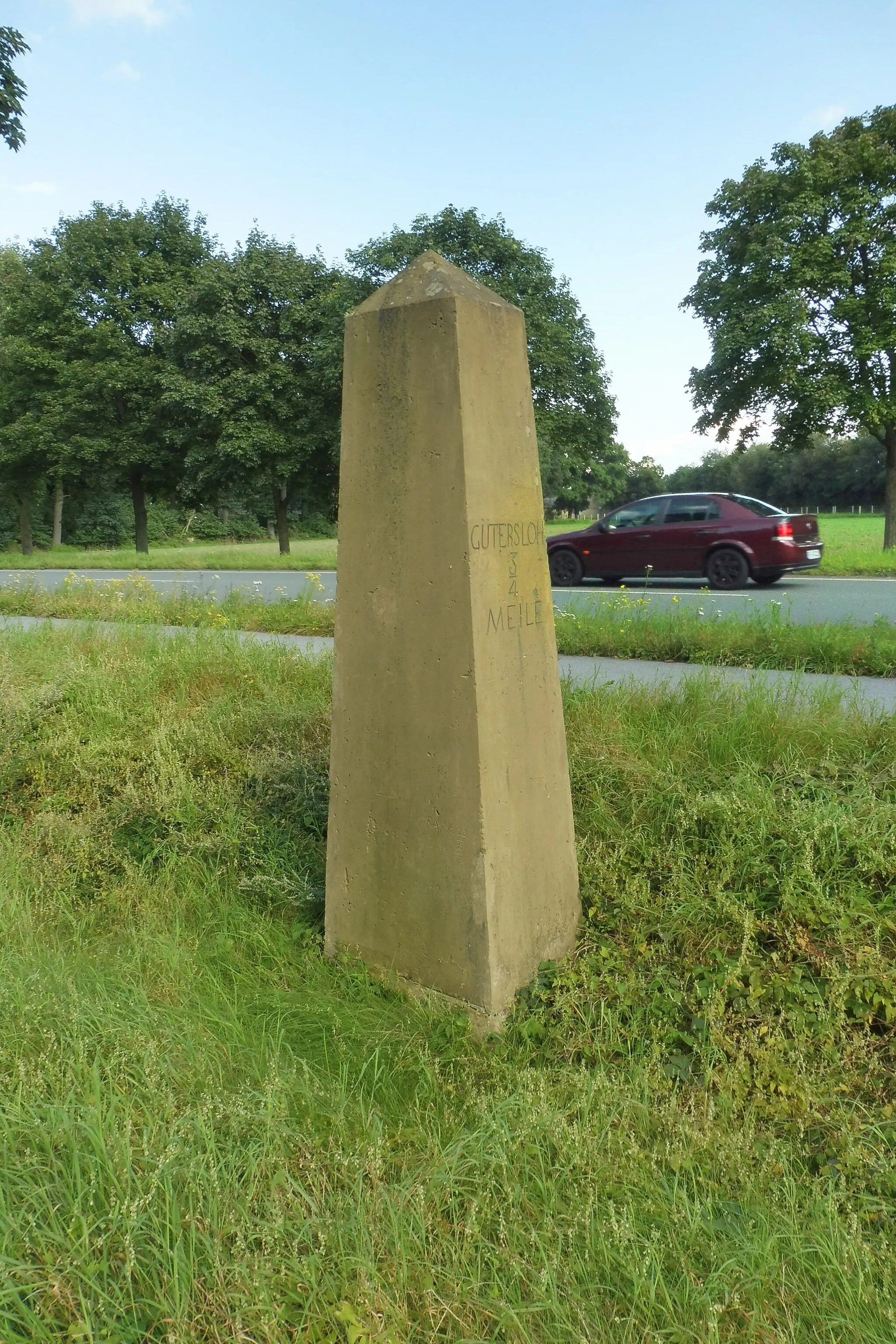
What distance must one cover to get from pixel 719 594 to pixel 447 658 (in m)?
11.4

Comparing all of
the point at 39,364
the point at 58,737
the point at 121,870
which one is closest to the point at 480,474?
the point at 121,870

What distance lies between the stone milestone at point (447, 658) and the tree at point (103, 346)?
29.2m

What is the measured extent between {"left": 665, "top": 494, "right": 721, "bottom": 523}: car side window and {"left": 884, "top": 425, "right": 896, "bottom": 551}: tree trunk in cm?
953

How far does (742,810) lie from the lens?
3865 mm

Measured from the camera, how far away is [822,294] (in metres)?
22.7

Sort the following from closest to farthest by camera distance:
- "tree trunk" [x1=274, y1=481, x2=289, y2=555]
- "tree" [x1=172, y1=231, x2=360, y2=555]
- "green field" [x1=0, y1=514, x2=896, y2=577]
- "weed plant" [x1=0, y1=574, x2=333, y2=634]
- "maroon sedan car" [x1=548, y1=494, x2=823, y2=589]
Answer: "weed plant" [x1=0, y1=574, x2=333, y2=634], "maroon sedan car" [x1=548, y1=494, x2=823, y2=589], "green field" [x1=0, y1=514, x2=896, y2=577], "tree" [x1=172, y1=231, x2=360, y2=555], "tree trunk" [x1=274, y1=481, x2=289, y2=555]

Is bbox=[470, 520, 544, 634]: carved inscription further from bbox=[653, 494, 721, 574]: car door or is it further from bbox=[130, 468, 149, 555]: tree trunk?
bbox=[130, 468, 149, 555]: tree trunk

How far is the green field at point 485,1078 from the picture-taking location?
2027mm

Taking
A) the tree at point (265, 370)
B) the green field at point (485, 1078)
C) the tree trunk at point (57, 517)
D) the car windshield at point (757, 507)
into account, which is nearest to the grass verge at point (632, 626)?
the green field at point (485, 1078)

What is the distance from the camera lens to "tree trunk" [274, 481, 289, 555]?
1136 inches

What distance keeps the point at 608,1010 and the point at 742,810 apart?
106 centimetres

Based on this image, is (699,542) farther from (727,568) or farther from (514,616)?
(514,616)

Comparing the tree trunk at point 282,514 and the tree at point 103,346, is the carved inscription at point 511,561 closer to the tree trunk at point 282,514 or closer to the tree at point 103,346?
the tree trunk at point 282,514

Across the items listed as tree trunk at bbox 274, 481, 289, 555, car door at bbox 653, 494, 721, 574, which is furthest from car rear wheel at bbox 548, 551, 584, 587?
tree trunk at bbox 274, 481, 289, 555
